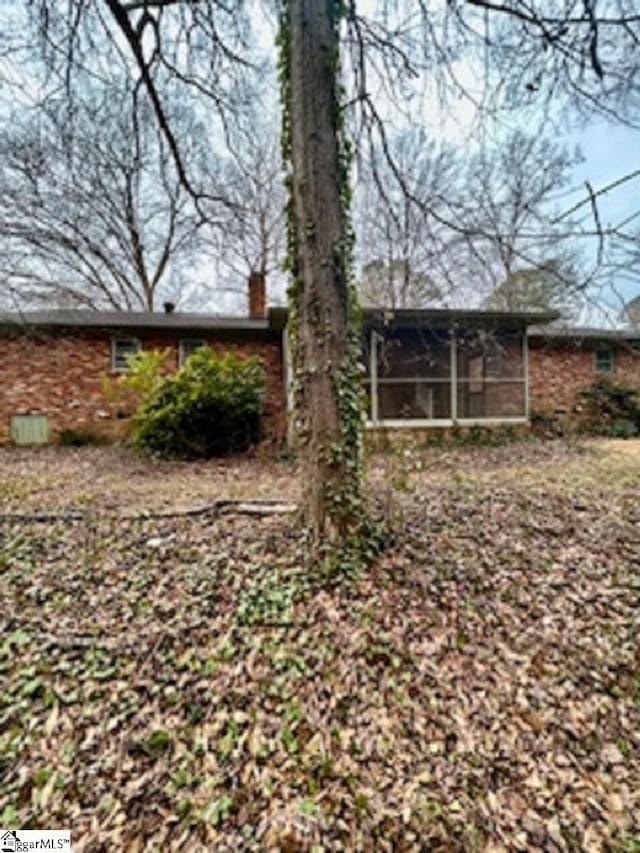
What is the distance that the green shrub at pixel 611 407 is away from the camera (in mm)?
11979

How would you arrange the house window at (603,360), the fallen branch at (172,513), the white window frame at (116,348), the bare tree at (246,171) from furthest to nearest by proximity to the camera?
the house window at (603,360) < the white window frame at (116,348) < the bare tree at (246,171) < the fallen branch at (172,513)

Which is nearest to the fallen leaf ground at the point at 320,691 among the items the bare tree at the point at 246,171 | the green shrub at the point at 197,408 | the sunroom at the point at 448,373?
the bare tree at the point at 246,171

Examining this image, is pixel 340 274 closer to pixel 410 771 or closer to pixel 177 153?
pixel 410 771

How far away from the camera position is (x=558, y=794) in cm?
185

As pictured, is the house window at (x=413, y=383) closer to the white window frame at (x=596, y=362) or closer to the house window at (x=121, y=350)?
the white window frame at (x=596, y=362)

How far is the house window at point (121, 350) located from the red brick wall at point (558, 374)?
33.2 ft

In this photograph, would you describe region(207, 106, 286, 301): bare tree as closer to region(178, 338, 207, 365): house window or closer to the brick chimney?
the brick chimney

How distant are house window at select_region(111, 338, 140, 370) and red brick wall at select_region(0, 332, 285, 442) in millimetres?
103

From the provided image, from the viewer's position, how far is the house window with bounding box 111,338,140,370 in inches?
429

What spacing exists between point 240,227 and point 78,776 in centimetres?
659

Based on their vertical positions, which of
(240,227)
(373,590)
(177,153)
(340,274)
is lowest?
(373,590)

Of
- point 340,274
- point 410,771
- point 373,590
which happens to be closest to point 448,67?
point 340,274

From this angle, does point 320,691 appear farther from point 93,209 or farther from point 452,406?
point 93,209

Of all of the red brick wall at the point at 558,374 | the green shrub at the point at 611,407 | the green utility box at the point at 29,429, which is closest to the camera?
the green utility box at the point at 29,429
